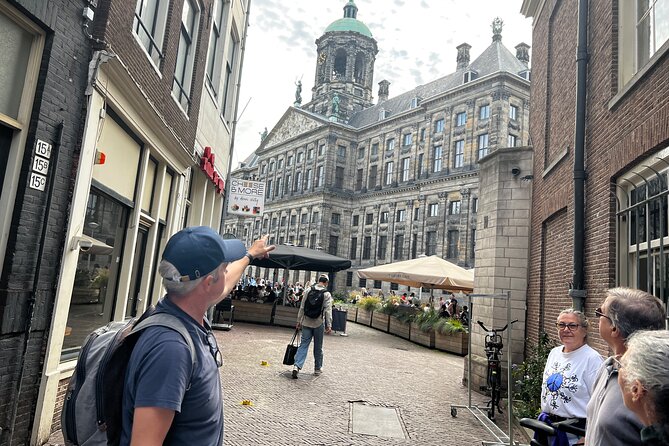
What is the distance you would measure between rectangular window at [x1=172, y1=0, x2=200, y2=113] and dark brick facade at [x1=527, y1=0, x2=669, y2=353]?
22.3 feet

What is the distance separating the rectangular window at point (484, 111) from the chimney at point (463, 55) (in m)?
12.0

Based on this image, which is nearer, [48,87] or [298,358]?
[48,87]

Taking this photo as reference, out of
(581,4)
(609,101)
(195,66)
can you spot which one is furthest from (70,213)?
(581,4)

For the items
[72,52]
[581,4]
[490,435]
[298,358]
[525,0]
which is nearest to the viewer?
[72,52]

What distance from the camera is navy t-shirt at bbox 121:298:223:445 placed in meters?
1.63

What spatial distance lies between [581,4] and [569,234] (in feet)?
11.5

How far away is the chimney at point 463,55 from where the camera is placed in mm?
57594

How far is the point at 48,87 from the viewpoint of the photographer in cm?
455

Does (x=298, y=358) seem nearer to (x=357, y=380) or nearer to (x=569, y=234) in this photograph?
(x=357, y=380)

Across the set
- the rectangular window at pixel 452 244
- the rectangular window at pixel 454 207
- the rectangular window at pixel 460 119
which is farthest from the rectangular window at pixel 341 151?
the rectangular window at pixel 452 244

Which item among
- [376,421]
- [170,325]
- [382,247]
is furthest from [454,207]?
[170,325]

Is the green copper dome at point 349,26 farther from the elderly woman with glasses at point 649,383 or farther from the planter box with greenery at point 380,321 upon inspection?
the elderly woman with glasses at point 649,383

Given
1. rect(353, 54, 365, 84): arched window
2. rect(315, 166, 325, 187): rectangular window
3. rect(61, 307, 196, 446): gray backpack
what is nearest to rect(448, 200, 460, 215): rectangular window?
rect(315, 166, 325, 187): rectangular window

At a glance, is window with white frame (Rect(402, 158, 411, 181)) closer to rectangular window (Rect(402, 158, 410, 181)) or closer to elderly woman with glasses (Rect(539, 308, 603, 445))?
rectangular window (Rect(402, 158, 410, 181))
